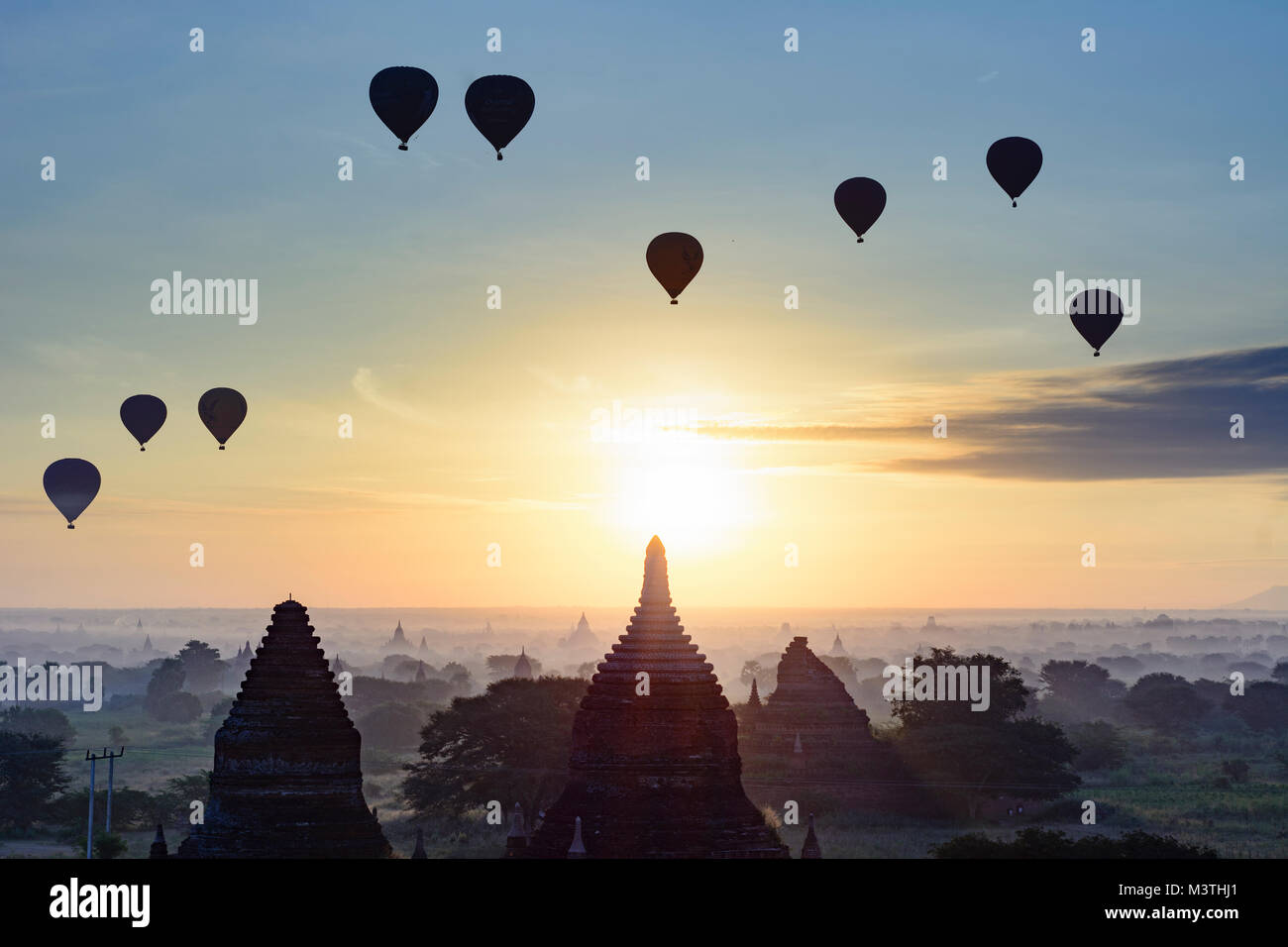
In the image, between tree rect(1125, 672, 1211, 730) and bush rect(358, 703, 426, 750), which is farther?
tree rect(1125, 672, 1211, 730)

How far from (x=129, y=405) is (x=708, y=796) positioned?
32868 millimetres

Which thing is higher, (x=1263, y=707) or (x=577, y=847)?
(x=1263, y=707)

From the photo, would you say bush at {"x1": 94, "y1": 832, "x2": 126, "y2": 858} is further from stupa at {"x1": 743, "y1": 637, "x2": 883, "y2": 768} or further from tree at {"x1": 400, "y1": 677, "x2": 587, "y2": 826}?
stupa at {"x1": 743, "y1": 637, "x2": 883, "y2": 768}

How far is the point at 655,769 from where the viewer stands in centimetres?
3841

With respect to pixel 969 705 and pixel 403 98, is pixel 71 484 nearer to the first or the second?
pixel 403 98

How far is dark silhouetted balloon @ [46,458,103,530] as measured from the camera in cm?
6681

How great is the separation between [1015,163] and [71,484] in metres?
35.4

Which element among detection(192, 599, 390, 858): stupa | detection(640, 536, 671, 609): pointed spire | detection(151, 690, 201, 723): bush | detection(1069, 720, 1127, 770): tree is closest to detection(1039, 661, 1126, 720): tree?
detection(1069, 720, 1127, 770): tree

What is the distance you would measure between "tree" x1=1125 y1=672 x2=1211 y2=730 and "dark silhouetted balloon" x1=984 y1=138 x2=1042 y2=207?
3175 inches

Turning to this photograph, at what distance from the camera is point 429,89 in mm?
50938

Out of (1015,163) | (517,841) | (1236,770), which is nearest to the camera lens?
(517,841)


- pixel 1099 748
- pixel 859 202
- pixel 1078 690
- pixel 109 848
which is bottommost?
pixel 109 848

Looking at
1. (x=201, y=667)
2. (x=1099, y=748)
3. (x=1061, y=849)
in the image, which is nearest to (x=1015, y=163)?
(x=1061, y=849)
